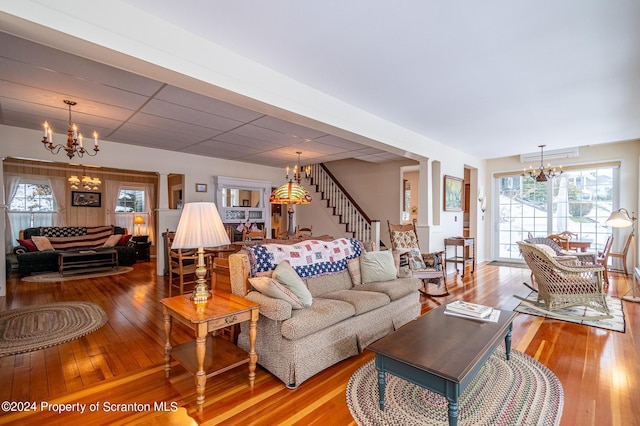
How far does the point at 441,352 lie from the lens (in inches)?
72.8

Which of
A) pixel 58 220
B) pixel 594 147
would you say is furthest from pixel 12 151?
pixel 594 147

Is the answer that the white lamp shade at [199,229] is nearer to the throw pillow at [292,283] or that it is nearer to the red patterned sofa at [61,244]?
the throw pillow at [292,283]

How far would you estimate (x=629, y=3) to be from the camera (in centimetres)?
189

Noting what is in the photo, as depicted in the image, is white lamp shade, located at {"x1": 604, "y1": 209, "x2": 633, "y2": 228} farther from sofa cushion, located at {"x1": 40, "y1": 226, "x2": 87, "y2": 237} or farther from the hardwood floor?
sofa cushion, located at {"x1": 40, "y1": 226, "x2": 87, "y2": 237}

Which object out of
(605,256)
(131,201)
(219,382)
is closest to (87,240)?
(131,201)

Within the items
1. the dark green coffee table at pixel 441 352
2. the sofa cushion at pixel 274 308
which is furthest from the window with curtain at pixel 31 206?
the dark green coffee table at pixel 441 352

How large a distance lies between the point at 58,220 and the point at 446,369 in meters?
10.3

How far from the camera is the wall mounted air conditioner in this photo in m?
6.49

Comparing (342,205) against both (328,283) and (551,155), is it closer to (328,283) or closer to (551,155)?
(328,283)

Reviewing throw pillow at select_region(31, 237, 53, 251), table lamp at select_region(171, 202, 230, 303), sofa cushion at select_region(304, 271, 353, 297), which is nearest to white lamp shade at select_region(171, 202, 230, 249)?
table lamp at select_region(171, 202, 230, 303)

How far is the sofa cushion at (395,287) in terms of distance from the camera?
124 inches

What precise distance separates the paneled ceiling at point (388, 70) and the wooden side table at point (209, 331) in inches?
76.3

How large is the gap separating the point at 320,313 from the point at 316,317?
0.07 metres

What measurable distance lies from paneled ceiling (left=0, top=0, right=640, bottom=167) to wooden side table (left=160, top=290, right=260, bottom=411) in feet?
6.36
